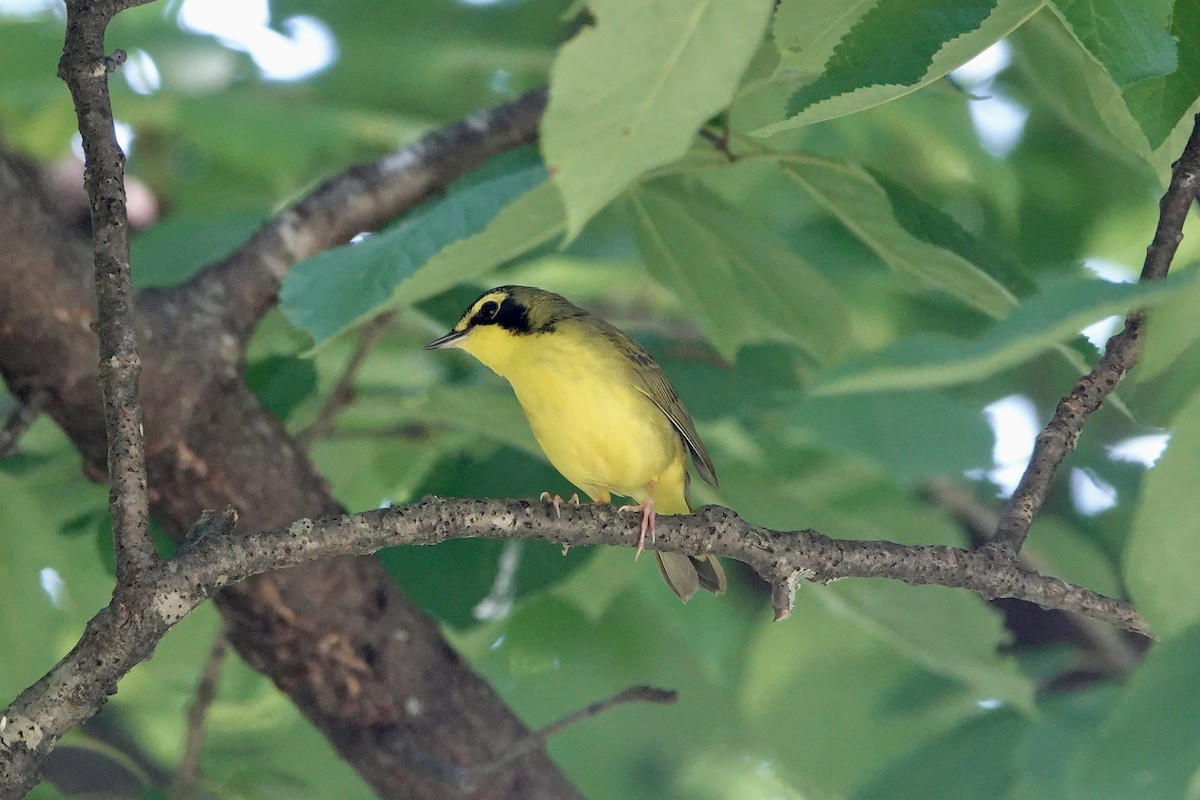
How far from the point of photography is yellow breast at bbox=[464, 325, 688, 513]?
338cm

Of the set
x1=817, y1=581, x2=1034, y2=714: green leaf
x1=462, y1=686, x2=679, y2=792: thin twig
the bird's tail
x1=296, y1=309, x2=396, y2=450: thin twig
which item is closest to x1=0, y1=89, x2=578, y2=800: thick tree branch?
x1=462, y1=686, x2=679, y2=792: thin twig

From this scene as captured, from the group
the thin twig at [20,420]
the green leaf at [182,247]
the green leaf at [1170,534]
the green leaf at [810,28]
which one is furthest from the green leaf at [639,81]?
the green leaf at [182,247]

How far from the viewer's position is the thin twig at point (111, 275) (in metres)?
1.96

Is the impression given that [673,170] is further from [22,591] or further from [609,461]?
[22,591]

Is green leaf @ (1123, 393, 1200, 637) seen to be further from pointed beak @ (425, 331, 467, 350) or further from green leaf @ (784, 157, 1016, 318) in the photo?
pointed beak @ (425, 331, 467, 350)

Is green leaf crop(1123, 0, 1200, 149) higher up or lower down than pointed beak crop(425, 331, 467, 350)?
higher up

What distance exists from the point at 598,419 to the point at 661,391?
0.20 meters

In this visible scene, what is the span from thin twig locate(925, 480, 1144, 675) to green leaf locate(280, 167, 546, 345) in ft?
8.15

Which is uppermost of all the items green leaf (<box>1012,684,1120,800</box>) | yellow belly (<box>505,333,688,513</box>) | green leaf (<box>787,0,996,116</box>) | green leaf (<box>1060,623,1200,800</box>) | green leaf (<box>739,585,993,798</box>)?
green leaf (<box>787,0,996,116</box>)

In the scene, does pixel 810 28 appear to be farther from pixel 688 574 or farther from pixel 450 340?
pixel 450 340

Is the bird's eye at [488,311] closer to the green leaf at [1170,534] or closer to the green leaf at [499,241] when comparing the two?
the green leaf at [499,241]

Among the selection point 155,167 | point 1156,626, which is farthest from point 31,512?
point 155,167

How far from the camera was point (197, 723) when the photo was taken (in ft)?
11.3

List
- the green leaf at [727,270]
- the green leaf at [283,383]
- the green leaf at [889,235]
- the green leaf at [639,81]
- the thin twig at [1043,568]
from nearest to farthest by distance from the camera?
the green leaf at [639,81]
the green leaf at [889,235]
the green leaf at [727,270]
the green leaf at [283,383]
the thin twig at [1043,568]
